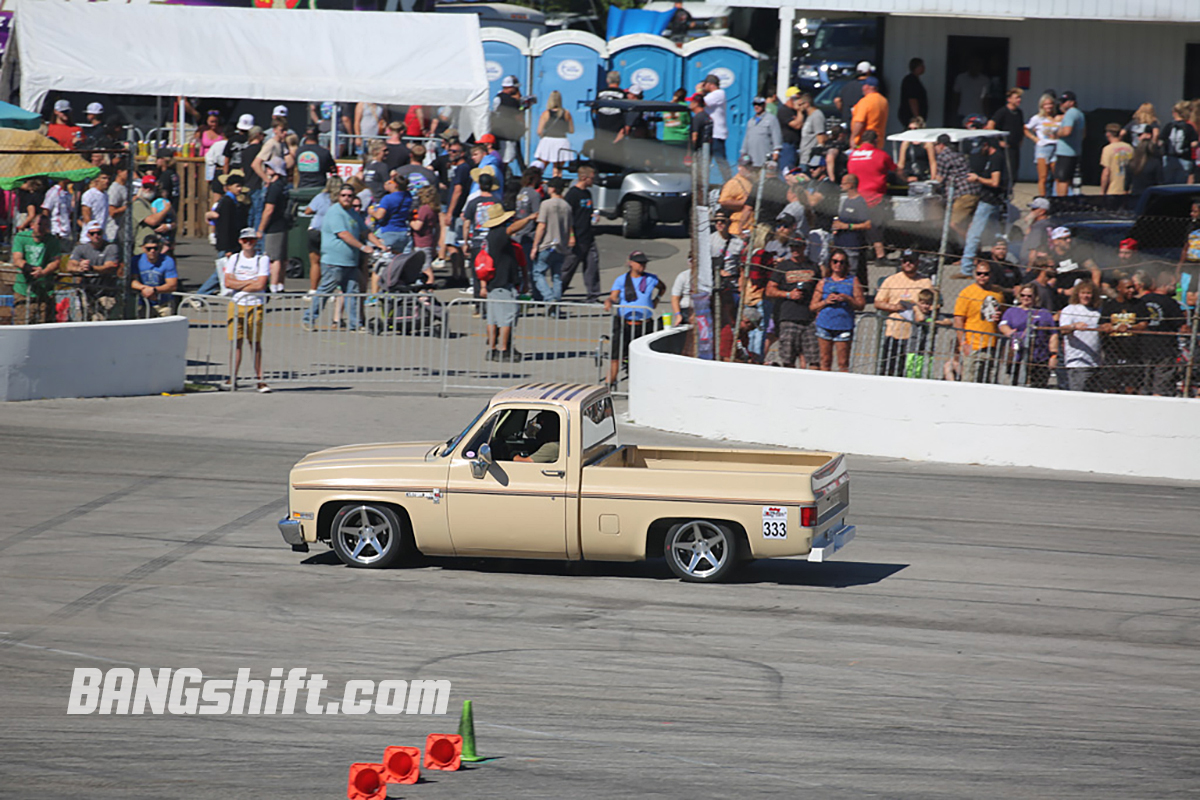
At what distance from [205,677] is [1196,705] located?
5143 millimetres

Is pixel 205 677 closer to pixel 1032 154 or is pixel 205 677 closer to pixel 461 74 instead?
pixel 461 74

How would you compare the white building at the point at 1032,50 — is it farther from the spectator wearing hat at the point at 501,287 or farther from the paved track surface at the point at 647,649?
Result: the paved track surface at the point at 647,649

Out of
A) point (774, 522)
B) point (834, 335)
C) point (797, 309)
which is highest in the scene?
point (797, 309)

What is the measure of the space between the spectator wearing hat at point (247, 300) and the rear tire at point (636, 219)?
10139 millimetres

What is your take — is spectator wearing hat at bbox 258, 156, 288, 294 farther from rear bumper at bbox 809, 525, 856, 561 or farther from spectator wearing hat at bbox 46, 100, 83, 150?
rear bumper at bbox 809, 525, 856, 561

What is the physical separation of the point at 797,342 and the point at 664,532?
19.3 ft

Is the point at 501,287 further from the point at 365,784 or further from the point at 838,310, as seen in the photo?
the point at 365,784

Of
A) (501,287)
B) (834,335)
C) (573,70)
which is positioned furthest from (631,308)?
(573,70)

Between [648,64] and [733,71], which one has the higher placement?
[648,64]

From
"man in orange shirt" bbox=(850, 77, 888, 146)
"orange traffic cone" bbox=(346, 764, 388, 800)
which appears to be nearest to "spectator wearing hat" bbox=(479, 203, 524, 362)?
"man in orange shirt" bbox=(850, 77, 888, 146)

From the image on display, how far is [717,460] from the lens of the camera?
1052 centimetres

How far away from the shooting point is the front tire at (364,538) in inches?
394

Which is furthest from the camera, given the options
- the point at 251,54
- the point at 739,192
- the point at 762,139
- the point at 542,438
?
the point at 251,54

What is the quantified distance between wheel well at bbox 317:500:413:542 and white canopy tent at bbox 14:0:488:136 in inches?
642
